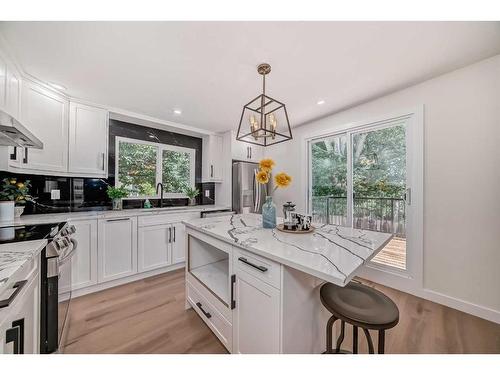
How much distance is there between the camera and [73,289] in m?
2.00

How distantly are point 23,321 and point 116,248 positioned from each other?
1.55 meters

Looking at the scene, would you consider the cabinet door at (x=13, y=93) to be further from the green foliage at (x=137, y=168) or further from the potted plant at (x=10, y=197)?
the green foliage at (x=137, y=168)

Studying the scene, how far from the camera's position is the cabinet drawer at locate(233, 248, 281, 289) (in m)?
0.94

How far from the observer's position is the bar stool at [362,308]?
0.84m

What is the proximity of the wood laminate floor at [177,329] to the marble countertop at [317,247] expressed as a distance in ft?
2.86

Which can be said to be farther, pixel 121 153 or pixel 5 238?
pixel 121 153

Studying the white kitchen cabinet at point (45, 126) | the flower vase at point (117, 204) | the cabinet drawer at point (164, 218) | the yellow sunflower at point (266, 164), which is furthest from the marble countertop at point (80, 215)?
the yellow sunflower at point (266, 164)

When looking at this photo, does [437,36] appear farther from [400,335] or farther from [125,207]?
[125,207]

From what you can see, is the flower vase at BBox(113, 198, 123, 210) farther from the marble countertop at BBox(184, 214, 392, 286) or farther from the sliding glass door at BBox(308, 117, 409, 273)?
the sliding glass door at BBox(308, 117, 409, 273)

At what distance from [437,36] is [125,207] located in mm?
3879

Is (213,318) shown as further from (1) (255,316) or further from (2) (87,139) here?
(2) (87,139)

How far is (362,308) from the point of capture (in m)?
0.94
